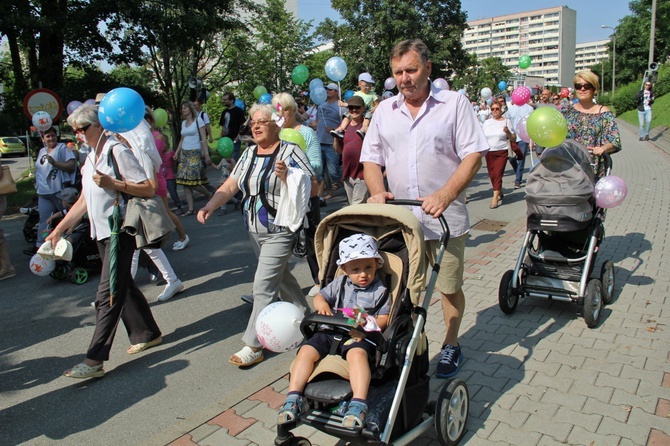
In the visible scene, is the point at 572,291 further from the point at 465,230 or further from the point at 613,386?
the point at 465,230

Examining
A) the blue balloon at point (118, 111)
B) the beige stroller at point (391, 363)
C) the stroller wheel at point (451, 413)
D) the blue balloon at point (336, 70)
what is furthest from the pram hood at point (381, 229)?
the blue balloon at point (336, 70)

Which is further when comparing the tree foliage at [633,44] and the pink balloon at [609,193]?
the tree foliage at [633,44]

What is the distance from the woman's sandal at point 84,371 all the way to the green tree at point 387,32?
46375mm

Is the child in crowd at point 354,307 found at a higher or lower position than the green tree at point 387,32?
lower

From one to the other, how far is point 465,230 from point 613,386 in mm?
1477

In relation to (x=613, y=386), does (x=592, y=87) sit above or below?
above

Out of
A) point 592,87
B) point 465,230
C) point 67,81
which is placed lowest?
point 465,230

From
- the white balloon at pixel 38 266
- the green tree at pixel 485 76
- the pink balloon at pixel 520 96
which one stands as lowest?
the white balloon at pixel 38 266

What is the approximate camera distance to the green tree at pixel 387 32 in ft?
160

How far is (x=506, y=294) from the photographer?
5.04 meters

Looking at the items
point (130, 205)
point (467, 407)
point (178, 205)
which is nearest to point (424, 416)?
point (467, 407)

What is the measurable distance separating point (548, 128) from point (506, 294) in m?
1.55

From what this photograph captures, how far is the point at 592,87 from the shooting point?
18.4ft

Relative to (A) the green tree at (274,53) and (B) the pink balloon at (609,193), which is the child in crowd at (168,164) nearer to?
(B) the pink balloon at (609,193)
